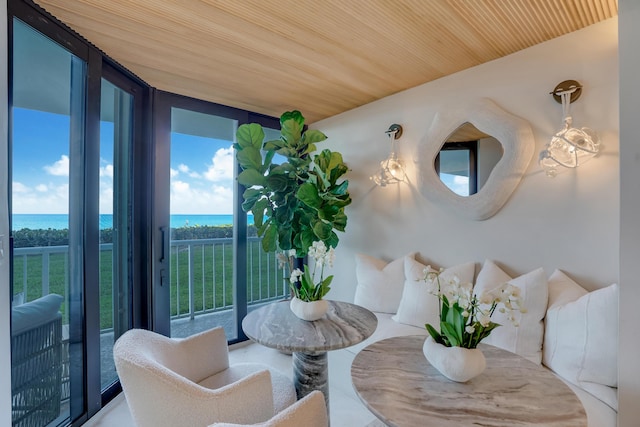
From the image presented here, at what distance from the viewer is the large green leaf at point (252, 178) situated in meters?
2.45

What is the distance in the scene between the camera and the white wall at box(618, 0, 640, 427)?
1.24 metres

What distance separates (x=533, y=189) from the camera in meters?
1.93

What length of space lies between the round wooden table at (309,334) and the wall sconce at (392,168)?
1230 mm

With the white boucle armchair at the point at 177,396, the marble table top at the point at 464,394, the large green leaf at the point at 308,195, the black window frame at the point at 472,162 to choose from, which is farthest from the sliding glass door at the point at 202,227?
the black window frame at the point at 472,162

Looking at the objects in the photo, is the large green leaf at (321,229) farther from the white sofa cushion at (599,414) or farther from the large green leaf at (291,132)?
the white sofa cushion at (599,414)

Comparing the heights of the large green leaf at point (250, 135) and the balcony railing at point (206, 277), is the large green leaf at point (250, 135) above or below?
above

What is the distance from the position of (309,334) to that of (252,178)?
1374 mm

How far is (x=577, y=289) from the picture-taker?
165 centimetres

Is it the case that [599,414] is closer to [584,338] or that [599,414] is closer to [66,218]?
[584,338]

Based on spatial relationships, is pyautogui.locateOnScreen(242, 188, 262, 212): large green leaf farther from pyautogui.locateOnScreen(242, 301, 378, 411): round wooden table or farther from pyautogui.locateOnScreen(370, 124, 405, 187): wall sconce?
pyautogui.locateOnScreen(370, 124, 405, 187): wall sconce

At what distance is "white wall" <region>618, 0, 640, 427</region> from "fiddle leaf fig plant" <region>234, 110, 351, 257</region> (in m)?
1.64

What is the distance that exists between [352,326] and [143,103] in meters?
2.39

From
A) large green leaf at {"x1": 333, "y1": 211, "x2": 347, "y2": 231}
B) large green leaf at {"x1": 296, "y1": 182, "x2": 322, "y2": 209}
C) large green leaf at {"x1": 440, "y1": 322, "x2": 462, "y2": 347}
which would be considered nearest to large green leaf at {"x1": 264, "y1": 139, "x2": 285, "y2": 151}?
large green leaf at {"x1": 296, "y1": 182, "x2": 322, "y2": 209}

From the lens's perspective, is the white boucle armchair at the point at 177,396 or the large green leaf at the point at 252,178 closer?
the white boucle armchair at the point at 177,396
